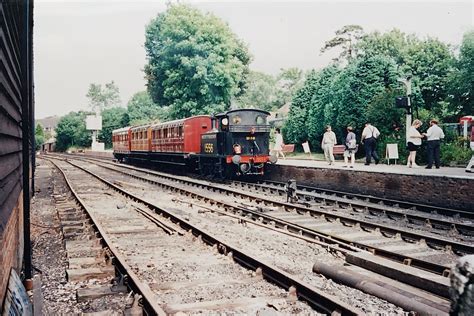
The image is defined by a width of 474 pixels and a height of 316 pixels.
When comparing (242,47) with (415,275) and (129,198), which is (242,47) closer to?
(129,198)

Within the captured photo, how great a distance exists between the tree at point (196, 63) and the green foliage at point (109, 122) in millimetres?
31561

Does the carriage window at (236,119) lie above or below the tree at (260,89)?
below

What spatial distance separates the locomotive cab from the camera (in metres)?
16.5

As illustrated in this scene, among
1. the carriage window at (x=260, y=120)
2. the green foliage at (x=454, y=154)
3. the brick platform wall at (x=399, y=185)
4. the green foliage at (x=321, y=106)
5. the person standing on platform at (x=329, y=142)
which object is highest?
the green foliage at (x=321, y=106)

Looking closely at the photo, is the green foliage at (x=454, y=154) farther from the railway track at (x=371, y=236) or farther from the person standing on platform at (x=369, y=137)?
the railway track at (x=371, y=236)

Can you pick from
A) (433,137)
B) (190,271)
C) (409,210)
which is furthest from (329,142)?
(190,271)

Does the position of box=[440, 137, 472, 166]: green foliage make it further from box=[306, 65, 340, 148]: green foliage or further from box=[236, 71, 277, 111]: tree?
box=[236, 71, 277, 111]: tree

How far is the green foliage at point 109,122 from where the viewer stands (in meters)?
67.1

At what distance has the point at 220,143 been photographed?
1703 centimetres

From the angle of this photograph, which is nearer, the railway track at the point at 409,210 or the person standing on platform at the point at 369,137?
the railway track at the point at 409,210

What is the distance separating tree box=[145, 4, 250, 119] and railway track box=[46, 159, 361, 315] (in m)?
25.5

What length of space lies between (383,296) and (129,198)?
32.9 feet

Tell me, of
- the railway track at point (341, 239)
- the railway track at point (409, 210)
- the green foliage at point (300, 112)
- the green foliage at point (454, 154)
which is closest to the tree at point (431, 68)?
the green foliage at point (300, 112)

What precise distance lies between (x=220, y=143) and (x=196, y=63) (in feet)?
59.9
